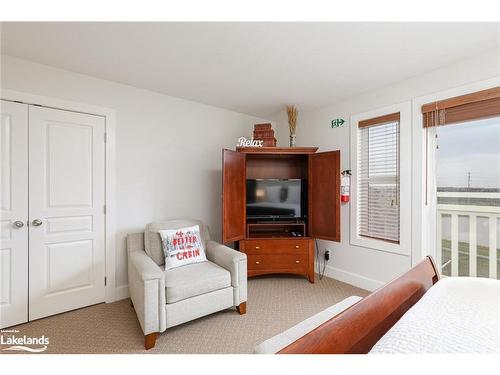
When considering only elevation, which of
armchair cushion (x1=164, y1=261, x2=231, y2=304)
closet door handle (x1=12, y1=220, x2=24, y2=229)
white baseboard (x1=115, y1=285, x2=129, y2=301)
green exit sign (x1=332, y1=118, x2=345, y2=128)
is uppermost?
green exit sign (x1=332, y1=118, x2=345, y2=128)

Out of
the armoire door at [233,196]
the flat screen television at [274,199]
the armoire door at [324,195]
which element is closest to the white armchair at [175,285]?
the armoire door at [233,196]

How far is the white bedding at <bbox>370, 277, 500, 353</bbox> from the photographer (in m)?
0.76

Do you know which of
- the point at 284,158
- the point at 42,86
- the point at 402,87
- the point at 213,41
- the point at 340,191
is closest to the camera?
the point at 213,41

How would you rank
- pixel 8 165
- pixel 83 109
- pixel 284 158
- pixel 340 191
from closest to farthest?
pixel 8 165 < pixel 83 109 < pixel 340 191 < pixel 284 158

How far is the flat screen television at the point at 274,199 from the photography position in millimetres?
3133

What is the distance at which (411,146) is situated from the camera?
2465 mm

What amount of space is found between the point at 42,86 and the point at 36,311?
2.07 meters

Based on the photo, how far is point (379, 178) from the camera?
2.78 meters

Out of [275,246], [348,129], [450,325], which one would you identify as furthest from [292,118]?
[450,325]

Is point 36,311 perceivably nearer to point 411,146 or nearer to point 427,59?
point 411,146

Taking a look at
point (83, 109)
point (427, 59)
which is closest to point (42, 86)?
point (83, 109)

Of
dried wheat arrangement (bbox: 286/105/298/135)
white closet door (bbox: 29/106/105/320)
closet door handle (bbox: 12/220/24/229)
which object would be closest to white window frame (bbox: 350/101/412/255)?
dried wheat arrangement (bbox: 286/105/298/135)

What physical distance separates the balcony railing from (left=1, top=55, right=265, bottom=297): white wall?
8.61 feet

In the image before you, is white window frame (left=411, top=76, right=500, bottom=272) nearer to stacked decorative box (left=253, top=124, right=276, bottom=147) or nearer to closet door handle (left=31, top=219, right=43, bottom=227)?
stacked decorative box (left=253, top=124, right=276, bottom=147)
